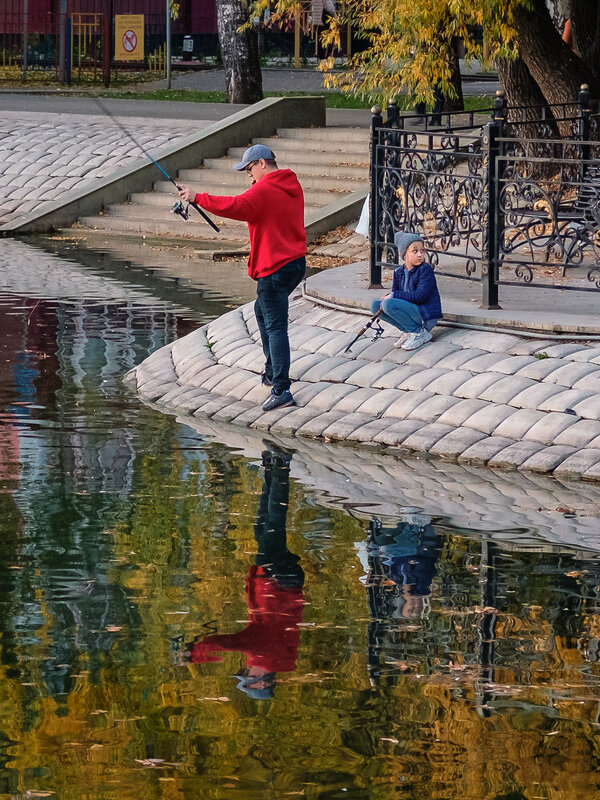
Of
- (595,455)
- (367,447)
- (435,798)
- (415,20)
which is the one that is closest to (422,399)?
(367,447)

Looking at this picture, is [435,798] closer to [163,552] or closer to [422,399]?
[163,552]

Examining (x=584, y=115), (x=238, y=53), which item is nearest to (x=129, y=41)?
(x=238, y=53)

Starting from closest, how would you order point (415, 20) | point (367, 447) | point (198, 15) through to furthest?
point (367, 447) < point (415, 20) < point (198, 15)

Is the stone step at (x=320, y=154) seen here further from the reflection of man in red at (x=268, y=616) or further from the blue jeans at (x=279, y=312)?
the reflection of man in red at (x=268, y=616)

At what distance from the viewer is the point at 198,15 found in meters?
42.8

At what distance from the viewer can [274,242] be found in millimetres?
9922

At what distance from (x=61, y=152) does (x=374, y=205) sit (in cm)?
1217

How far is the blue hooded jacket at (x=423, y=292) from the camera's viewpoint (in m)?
10.4

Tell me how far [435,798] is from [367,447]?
15.5ft

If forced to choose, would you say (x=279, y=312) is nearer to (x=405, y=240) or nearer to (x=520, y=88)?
(x=405, y=240)

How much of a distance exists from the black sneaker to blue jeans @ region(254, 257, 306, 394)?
0.10 ft

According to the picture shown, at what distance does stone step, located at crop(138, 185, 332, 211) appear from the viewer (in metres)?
20.5

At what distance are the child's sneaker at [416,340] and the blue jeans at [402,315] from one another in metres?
0.03

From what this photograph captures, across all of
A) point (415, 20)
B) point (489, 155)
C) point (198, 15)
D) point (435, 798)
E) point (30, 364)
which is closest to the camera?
point (435, 798)
